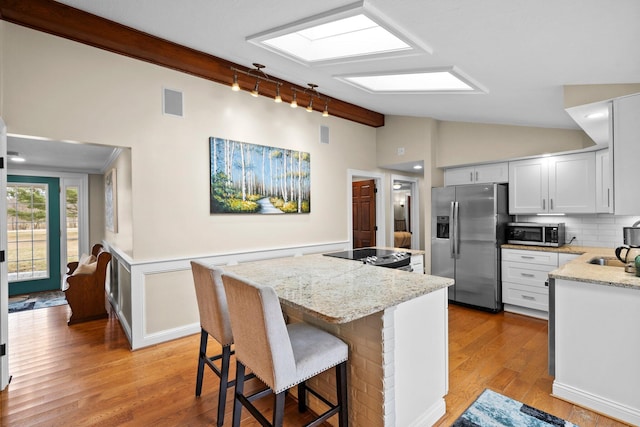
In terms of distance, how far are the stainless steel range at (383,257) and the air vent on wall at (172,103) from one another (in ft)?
7.29

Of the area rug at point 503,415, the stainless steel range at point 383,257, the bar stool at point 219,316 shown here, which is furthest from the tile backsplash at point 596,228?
the bar stool at point 219,316

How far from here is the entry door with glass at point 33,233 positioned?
5.07 meters

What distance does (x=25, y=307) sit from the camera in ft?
14.6

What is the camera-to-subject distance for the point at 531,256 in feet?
13.0

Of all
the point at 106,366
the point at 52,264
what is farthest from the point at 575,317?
the point at 52,264

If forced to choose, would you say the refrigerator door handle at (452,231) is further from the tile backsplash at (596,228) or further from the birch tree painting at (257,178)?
the birch tree painting at (257,178)

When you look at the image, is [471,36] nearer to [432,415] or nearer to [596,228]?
[432,415]

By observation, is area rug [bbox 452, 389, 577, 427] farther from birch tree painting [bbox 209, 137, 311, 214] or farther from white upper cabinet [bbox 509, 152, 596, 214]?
birch tree painting [bbox 209, 137, 311, 214]

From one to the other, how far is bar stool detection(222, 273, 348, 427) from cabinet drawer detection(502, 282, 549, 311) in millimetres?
3387

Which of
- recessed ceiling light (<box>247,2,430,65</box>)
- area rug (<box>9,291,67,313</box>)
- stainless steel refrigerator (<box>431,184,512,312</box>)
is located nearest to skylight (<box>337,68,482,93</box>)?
recessed ceiling light (<box>247,2,430,65</box>)

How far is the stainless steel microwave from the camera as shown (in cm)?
385

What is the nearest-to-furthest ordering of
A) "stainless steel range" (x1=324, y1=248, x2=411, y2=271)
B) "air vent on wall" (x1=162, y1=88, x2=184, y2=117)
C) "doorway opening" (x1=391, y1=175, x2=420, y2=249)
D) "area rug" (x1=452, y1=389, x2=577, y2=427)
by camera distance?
"area rug" (x1=452, y1=389, x2=577, y2=427), "stainless steel range" (x1=324, y1=248, x2=411, y2=271), "air vent on wall" (x1=162, y1=88, x2=184, y2=117), "doorway opening" (x1=391, y1=175, x2=420, y2=249)

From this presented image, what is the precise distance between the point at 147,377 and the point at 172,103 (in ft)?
8.56

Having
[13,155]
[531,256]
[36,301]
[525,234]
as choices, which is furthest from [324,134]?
[36,301]
